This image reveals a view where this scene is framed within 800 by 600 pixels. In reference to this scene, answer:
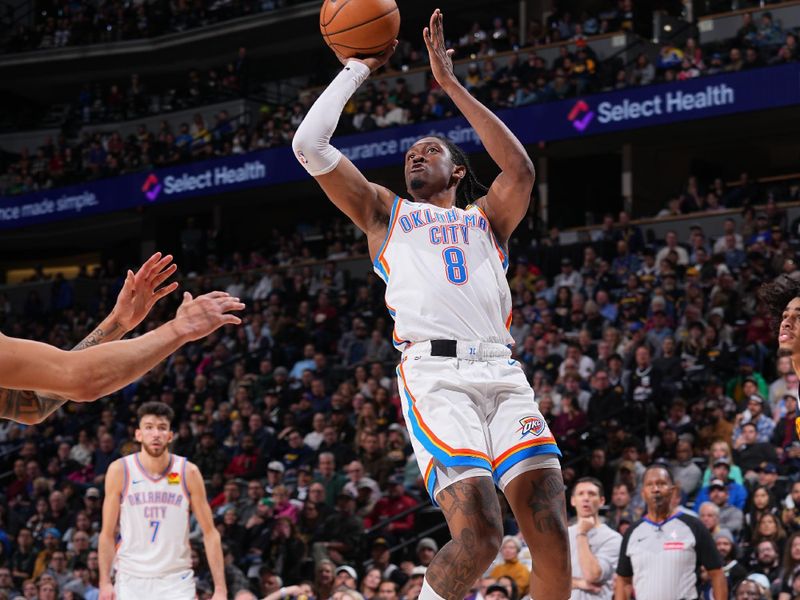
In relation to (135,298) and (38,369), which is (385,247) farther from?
(38,369)

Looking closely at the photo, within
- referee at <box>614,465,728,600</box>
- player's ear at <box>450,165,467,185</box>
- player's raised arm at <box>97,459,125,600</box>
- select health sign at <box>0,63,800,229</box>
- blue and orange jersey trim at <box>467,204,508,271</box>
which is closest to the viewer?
blue and orange jersey trim at <box>467,204,508,271</box>

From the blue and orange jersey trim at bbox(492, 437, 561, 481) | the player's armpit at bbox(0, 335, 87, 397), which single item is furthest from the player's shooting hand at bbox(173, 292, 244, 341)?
the blue and orange jersey trim at bbox(492, 437, 561, 481)

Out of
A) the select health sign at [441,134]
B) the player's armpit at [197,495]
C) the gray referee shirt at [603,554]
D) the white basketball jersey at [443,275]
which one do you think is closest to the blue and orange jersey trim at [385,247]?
the white basketball jersey at [443,275]

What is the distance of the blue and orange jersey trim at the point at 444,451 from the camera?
470cm

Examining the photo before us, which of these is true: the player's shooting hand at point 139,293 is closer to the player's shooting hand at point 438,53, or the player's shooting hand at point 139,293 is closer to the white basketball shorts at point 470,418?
the white basketball shorts at point 470,418

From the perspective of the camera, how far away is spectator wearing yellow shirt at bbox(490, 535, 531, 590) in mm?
9953

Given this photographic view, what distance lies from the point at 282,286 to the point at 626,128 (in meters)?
6.76

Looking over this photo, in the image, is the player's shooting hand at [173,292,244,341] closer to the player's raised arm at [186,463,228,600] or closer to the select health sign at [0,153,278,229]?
the player's raised arm at [186,463,228,600]

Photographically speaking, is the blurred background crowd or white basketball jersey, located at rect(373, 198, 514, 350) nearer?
white basketball jersey, located at rect(373, 198, 514, 350)

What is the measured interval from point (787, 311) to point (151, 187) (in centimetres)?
2058

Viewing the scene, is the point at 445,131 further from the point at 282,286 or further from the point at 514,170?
the point at 514,170

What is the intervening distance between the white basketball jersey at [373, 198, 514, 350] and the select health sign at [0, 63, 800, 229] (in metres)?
13.1

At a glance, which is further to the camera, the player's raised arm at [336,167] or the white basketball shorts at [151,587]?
the white basketball shorts at [151,587]

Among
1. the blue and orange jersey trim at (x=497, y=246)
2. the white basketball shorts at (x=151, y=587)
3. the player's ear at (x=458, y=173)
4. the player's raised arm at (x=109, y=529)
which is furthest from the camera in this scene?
the white basketball shorts at (x=151, y=587)
